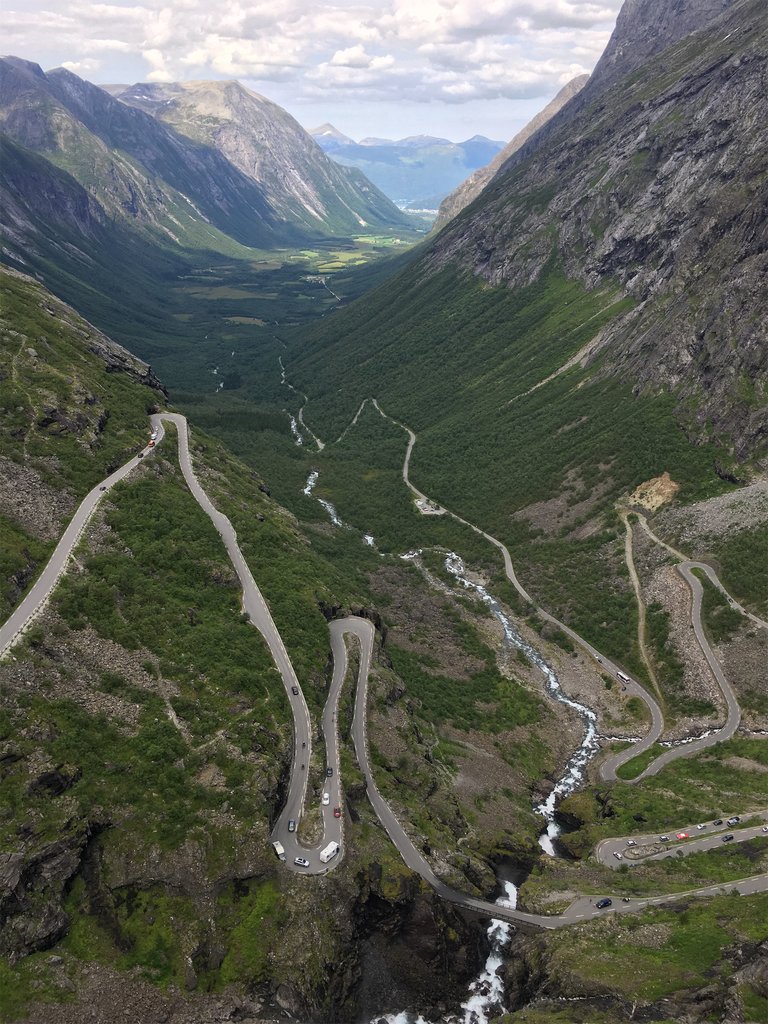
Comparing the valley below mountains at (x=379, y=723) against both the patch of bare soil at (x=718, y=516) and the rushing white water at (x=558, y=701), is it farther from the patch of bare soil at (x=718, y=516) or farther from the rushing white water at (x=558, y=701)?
the rushing white water at (x=558, y=701)

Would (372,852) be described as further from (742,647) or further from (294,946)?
(742,647)

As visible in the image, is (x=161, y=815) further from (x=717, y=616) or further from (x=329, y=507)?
(x=329, y=507)

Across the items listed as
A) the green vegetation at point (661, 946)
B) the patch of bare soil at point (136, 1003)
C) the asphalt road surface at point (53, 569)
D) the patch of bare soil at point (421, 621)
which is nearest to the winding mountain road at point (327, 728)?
the asphalt road surface at point (53, 569)

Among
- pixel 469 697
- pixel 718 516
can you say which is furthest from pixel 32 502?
pixel 718 516

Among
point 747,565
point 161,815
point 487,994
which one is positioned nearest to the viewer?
point 487,994

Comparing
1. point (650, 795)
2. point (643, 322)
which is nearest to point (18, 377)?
point (650, 795)

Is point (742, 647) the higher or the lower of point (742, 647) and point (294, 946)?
the higher
